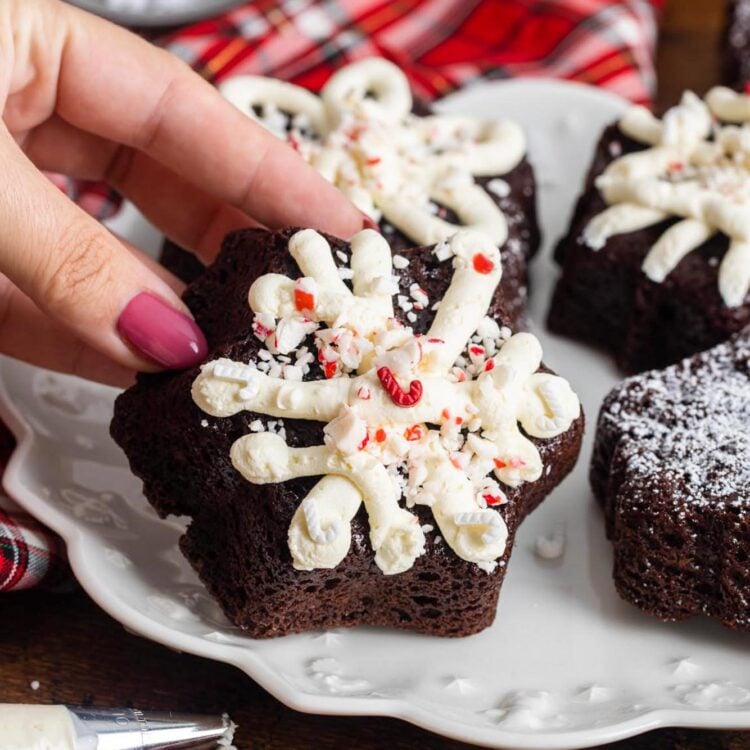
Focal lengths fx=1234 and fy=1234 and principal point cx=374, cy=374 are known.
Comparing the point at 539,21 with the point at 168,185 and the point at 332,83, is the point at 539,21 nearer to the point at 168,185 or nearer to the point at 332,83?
the point at 332,83

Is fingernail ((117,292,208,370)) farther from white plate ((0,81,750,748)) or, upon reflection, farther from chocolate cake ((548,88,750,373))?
chocolate cake ((548,88,750,373))

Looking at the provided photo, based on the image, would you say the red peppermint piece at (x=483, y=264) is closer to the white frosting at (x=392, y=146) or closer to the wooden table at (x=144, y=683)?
the white frosting at (x=392, y=146)

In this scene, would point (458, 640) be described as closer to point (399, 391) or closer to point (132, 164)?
point (399, 391)

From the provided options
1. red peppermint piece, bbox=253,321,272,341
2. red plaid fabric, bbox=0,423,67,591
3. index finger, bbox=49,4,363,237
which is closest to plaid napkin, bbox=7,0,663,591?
index finger, bbox=49,4,363,237

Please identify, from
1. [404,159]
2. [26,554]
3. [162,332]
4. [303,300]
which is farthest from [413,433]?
[404,159]

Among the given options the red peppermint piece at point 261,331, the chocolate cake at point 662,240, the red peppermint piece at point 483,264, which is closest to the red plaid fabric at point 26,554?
the red peppermint piece at point 261,331
